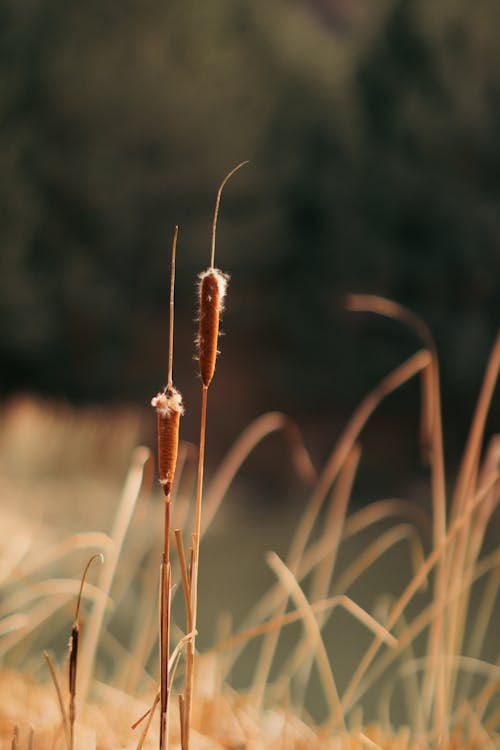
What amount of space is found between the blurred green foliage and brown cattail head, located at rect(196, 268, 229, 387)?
124 centimetres

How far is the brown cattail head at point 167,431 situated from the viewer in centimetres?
11

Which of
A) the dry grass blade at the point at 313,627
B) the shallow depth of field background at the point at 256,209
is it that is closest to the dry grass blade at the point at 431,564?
the dry grass blade at the point at 313,627

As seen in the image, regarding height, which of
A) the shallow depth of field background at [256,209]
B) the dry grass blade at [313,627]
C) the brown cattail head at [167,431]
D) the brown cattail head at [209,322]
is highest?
the shallow depth of field background at [256,209]

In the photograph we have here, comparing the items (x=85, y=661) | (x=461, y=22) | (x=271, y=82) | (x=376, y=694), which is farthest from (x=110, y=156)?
(x=85, y=661)

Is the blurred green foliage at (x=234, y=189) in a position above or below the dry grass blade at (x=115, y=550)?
above

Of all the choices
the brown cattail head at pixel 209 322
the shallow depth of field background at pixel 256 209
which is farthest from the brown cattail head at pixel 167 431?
the shallow depth of field background at pixel 256 209

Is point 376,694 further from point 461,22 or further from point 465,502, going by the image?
point 461,22

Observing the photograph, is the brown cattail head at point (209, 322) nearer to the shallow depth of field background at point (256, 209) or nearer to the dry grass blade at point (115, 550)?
the dry grass blade at point (115, 550)

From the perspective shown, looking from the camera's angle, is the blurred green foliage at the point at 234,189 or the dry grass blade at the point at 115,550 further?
the blurred green foliage at the point at 234,189

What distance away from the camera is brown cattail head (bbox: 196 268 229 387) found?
12cm

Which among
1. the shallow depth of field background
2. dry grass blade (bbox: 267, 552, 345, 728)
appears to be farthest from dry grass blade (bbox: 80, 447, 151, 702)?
the shallow depth of field background

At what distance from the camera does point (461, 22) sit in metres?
1.42

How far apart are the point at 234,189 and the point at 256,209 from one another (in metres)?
0.05

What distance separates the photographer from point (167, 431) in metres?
0.11
